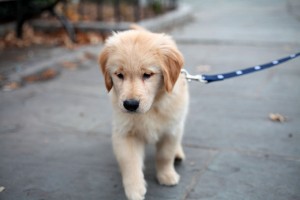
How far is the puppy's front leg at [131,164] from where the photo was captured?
3.06 metres

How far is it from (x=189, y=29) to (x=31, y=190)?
7.41 m

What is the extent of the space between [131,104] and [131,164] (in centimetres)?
54

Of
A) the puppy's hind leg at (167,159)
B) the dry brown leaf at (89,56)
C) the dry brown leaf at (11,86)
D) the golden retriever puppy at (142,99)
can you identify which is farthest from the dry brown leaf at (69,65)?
the puppy's hind leg at (167,159)

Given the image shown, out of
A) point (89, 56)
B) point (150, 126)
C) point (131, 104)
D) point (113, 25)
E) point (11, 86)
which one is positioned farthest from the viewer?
point (113, 25)

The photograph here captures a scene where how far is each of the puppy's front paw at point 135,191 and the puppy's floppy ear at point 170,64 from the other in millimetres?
734

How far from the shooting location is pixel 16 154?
3955 mm

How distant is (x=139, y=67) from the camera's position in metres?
2.87

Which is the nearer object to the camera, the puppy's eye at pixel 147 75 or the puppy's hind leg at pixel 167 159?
the puppy's eye at pixel 147 75

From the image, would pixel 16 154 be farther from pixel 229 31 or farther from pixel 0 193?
pixel 229 31

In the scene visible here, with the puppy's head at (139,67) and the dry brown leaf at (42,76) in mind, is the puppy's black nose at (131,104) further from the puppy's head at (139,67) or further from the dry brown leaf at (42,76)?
the dry brown leaf at (42,76)

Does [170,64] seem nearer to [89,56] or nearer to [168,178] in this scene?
[168,178]

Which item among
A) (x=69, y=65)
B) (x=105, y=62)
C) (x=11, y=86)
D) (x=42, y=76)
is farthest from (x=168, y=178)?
(x=69, y=65)

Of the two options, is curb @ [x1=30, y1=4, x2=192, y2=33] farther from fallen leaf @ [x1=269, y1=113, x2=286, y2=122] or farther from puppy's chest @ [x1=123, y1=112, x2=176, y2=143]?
puppy's chest @ [x1=123, y1=112, x2=176, y2=143]

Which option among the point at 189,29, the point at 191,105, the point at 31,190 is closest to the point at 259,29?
the point at 189,29
